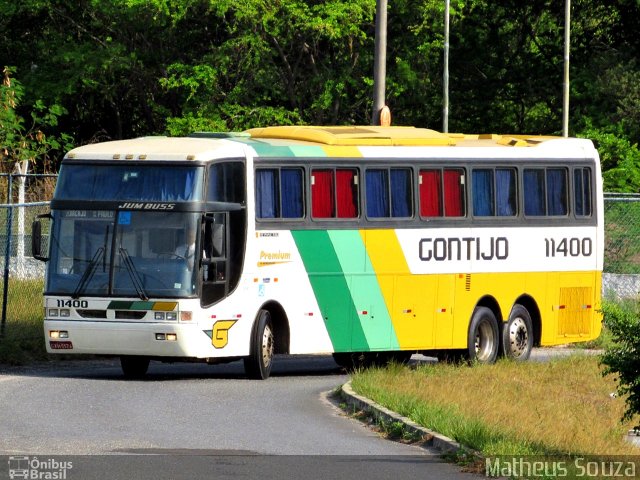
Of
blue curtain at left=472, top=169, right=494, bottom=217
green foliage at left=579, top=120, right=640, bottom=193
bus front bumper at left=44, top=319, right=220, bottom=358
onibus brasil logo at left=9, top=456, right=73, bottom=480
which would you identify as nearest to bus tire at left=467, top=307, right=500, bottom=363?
blue curtain at left=472, top=169, right=494, bottom=217

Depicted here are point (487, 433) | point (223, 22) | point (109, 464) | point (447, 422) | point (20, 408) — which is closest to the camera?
point (109, 464)

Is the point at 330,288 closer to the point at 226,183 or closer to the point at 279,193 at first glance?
the point at 279,193

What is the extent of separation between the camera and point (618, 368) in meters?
13.5

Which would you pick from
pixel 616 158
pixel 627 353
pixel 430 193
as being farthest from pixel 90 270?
pixel 616 158

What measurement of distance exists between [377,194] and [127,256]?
164 inches

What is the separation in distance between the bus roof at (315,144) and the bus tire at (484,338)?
233 centimetres

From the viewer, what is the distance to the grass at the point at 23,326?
2338 centimetres

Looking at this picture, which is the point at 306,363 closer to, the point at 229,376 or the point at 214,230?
the point at 229,376

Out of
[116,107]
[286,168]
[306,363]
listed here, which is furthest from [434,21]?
[286,168]

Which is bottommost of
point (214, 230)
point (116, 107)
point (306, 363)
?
point (306, 363)

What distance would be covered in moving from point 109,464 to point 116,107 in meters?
43.4

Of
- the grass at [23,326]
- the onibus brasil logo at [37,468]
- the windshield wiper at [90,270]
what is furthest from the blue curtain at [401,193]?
the onibus brasil logo at [37,468]

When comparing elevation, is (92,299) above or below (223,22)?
below

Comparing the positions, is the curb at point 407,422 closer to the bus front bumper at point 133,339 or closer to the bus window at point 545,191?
the bus front bumper at point 133,339
